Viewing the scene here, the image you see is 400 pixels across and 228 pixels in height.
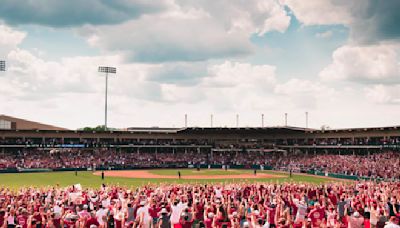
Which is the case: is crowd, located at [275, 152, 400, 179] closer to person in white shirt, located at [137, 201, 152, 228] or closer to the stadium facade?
the stadium facade

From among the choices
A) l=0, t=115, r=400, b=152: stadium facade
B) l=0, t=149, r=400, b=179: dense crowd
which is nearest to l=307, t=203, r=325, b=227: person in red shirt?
l=0, t=149, r=400, b=179: dense crowd

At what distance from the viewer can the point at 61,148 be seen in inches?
3162

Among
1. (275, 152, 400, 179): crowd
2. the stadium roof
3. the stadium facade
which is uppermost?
the stadium roof

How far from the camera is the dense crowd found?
5853 cm

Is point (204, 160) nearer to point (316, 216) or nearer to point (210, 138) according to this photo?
point (210, 138)

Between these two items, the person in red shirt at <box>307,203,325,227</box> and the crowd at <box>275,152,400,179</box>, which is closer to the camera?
the person in red shirt at <box>307,203,325,227</box>

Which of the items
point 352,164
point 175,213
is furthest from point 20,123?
point 175,213

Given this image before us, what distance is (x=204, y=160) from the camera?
79.1 meters

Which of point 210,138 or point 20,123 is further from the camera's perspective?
point 20,123

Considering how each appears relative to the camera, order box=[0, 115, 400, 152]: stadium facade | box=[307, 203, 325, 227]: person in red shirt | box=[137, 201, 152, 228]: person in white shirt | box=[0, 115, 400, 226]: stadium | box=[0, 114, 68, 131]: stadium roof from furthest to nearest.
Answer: box=[0, 114, 68, 131]: stadium roof, box=[0, 115, 400, 152]: stadium facade, box=[0, 115, 400, 226]: stadium, box=[307, 203, 325, 227]: person in red shirt, box=[137, 201, 152, 228]: person in white shirt

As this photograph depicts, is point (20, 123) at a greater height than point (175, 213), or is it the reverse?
point (20, 123)

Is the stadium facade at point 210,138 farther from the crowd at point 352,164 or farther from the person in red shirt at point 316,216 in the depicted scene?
the person in red shirt at point 316,216

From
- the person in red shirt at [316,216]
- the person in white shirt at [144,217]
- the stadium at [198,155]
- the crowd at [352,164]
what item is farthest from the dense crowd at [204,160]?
the person in white shirt at [144,217]

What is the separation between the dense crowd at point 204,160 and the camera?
58.5 meters
